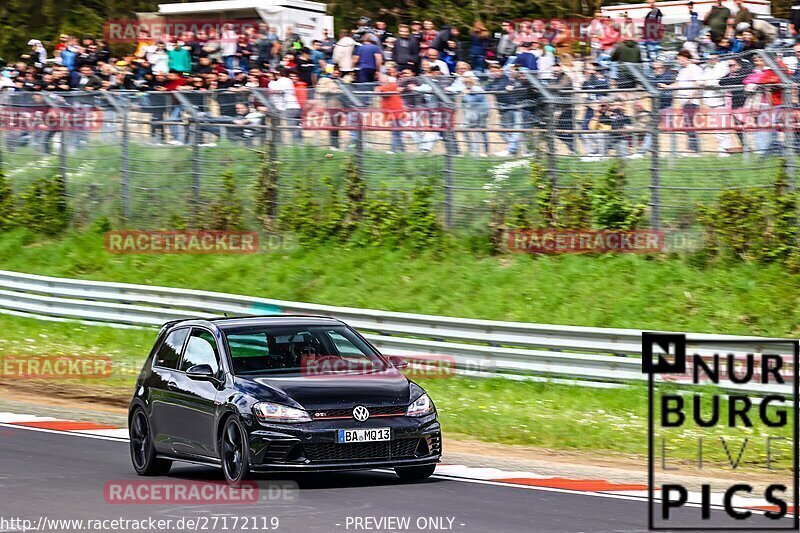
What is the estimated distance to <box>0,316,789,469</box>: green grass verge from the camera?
14055 mm

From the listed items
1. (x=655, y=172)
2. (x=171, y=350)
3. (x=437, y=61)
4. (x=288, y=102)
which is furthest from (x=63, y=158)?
(x=171, y=350)

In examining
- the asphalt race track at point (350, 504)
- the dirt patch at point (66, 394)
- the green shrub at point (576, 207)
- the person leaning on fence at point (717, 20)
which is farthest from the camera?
the person leaning on fence at point (717, 20)

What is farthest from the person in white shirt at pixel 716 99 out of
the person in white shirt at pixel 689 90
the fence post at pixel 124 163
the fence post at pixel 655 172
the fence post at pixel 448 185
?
the fence post at pixel 124 163

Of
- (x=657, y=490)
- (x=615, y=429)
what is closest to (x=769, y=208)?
(x=615, y=429)

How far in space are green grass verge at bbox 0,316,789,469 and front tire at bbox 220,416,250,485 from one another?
4.46 m

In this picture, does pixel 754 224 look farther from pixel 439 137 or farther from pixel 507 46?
pixel 507 46

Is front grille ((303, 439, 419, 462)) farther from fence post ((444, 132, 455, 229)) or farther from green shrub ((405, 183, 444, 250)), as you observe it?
green shrub ((405, 183, 444, 250))

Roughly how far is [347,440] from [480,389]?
7501 mm

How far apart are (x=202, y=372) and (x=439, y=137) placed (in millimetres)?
12185

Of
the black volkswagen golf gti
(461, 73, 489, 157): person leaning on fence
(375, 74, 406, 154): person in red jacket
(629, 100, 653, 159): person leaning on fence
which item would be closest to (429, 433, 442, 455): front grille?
the black volkswagen golf gti

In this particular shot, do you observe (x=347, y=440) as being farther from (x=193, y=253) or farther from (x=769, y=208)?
(x=193, y=253)

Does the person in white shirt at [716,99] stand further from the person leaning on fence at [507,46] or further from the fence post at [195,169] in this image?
the fence post at [195,169]

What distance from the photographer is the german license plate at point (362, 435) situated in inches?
416

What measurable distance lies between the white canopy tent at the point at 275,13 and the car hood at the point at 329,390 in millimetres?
18948
